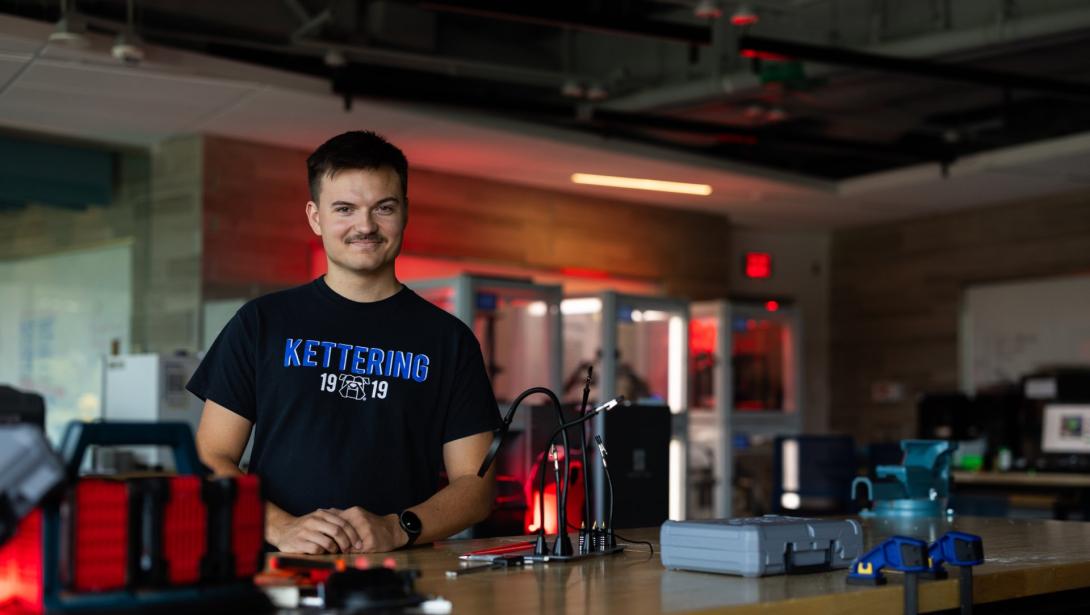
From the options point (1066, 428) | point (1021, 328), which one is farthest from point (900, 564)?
point (1021, 328)

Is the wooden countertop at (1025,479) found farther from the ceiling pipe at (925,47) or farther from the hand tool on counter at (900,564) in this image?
the hand tool on counter at (900,564)

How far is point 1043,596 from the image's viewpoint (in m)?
2.41

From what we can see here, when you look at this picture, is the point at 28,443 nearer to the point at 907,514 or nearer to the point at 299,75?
the point at 907,514

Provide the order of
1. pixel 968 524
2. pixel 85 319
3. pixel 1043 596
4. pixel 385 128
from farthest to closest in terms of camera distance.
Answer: pixel 85 319, pixel 385 128, pixel 968 524, pixel 1043 596

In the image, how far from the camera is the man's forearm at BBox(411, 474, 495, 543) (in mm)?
2402

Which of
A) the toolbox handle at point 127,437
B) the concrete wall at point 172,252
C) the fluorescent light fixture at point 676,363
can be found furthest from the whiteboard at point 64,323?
the toolbox handle at point 127,437

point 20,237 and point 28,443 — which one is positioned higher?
point 20,237

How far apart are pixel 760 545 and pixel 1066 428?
729cm

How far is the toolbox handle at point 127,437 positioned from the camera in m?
1.51

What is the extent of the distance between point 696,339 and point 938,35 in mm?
3254

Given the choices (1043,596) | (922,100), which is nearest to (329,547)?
(1043,596)

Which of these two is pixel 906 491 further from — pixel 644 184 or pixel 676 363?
pixel 644 184

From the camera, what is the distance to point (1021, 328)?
10266mm

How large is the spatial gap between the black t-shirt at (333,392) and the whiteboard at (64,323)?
5969mm
